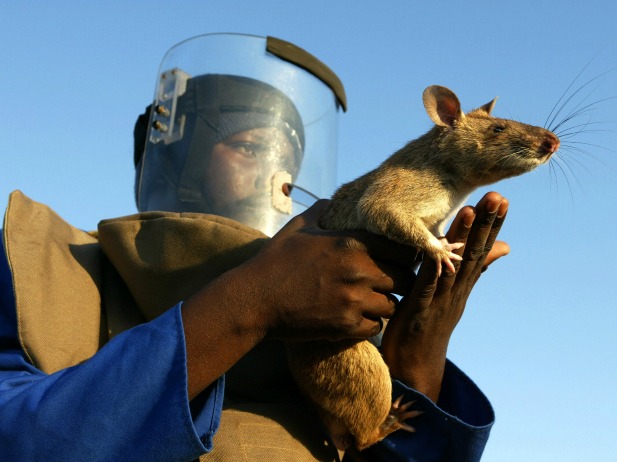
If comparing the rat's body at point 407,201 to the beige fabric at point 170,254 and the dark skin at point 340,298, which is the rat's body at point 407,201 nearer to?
the dark skin at point 340,298

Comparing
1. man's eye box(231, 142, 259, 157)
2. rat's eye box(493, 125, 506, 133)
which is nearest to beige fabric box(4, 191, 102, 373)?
man's eye box(231, 142, 259, 157)

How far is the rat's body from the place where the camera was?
307cm

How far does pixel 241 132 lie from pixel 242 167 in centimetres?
27

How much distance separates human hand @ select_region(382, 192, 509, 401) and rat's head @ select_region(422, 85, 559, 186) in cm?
38

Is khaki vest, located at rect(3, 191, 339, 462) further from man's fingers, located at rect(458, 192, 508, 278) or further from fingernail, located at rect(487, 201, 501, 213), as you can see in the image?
fingernail, located at rect(487, 201, 501, 213)

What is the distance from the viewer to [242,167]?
14.9ft

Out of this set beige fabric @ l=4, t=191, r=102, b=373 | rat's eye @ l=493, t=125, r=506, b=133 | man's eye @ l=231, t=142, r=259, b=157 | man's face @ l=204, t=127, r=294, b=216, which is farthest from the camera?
man's eye @ l=231, t=142, r=259, b=157

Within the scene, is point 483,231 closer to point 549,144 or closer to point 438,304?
point 438,304

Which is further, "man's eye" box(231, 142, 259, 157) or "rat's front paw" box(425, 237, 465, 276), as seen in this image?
"man's eye" box(231, 142, 259, 157)

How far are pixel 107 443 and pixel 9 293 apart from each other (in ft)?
3.10

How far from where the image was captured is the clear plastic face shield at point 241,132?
4.54m

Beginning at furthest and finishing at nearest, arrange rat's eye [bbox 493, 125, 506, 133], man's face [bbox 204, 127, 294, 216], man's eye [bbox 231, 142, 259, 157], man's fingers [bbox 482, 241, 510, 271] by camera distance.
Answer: man's eye [bbox 231, 142, 259, 157] → man's face [bbox 204, 127, 294, 216] → rat's eye [bbox 493, 125, 506, 133] → man's fingers [bbox 482, 241, 510, 271]

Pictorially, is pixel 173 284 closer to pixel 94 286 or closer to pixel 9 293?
pixel 94 286

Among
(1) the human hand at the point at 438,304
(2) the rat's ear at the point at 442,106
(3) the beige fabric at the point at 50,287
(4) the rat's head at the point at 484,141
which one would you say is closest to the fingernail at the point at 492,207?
(1) the human hand at the point at 438,304
